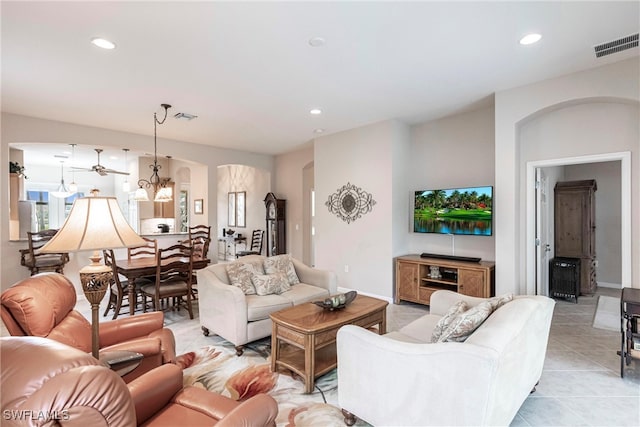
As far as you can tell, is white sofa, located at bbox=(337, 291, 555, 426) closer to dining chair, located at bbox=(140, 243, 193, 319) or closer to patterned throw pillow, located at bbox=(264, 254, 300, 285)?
A: patterned throw pillow, located at bbox=(264, 254, 300, 285)

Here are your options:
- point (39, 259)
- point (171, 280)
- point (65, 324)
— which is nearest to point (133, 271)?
point (171, 280)

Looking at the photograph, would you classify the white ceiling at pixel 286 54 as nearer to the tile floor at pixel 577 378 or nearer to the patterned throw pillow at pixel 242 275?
the patterned throw pillow at pixel 242 275

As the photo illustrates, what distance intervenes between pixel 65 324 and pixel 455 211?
4495 mm

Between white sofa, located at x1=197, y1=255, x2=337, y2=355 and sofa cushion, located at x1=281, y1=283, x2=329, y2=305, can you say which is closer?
white sofa, located at x1=197, y1=255, x2=337, y2=355

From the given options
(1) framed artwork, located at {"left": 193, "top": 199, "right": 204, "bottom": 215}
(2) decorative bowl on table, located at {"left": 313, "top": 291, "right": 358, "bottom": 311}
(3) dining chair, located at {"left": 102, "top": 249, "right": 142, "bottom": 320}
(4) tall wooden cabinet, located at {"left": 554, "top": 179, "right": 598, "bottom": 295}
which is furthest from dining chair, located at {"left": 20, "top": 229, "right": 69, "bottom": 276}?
(4) tall wooden cabinet, located at {"left": 554, "top": 179, "right": 598, "bottom": 295}

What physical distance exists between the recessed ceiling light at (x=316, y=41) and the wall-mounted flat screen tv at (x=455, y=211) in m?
2.93

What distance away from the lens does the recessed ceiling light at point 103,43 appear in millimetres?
2615

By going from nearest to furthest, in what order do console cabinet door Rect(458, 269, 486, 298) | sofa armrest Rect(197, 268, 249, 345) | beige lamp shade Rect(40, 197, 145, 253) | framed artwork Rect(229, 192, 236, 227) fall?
1. beige lamp shade Rect(40, 197, 145, 253)
2. sofa armrest Rect(197, 268, 249, 345)
3. console cabinet door Rect(458, 269, 486, 298)
4. framed artwork Rect(229, 192, 236, 227)

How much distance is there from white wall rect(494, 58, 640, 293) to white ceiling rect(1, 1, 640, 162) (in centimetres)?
18

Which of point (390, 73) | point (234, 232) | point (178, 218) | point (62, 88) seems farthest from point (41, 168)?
point (390, 73)

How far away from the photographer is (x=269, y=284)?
361 cm

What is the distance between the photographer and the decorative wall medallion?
5.30m

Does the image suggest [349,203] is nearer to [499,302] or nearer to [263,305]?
[263,305]

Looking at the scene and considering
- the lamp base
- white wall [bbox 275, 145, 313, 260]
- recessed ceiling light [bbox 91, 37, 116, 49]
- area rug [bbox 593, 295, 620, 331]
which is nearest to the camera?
the lamp base
